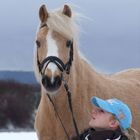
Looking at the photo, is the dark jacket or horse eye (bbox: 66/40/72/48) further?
horse eye (bbox: 66/40/72/48)

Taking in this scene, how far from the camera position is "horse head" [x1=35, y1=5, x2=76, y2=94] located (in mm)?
4867

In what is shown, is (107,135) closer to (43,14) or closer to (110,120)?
(110,120)

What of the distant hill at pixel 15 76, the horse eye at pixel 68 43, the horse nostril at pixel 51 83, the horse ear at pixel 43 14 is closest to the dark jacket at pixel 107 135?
the horse nostril at pixel 51 83

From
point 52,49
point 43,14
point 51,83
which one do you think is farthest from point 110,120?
point 43,14

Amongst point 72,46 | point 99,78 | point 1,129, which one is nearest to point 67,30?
point 72,46

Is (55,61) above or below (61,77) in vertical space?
above

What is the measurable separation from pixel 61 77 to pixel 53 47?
0.28 meters

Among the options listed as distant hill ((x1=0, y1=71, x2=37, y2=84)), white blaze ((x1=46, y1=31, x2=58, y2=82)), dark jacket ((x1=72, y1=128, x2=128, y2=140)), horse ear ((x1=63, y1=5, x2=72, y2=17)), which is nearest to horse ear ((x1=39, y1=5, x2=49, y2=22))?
horse ear ((x1=63, y1=5, x2=72, y2=17))

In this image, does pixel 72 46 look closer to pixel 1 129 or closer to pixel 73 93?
pixel 73 93

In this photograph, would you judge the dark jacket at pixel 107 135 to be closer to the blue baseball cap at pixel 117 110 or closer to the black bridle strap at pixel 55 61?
the blue baseball cap at pixel 117 110

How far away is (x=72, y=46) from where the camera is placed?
206 inches

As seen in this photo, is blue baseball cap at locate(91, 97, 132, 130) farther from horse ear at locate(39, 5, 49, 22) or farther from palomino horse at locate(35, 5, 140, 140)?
horse ear at locate(39, 5, 49, 22)

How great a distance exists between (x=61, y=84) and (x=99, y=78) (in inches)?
38.4

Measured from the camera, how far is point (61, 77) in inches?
195
